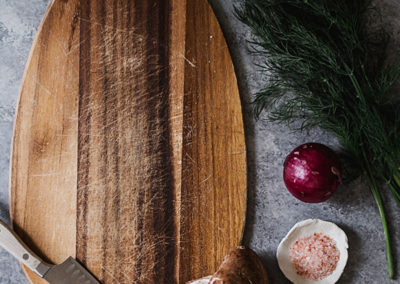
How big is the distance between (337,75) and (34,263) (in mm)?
891

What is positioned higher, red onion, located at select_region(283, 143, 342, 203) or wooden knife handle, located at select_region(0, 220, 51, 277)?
wooden knife handle, located at select_region(0, 220, 51, 277)

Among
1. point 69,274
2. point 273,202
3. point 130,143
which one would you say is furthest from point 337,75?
point 69,274

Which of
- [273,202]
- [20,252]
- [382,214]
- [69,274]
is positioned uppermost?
[20,252]

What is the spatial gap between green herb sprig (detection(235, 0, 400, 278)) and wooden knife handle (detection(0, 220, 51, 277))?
684 millimetres

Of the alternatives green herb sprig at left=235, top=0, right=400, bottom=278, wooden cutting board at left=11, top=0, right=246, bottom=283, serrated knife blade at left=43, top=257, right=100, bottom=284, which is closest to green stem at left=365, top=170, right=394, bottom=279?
green herb sprig at left=235, top=0, right=400, bottom=278

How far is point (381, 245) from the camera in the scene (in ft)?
3.81

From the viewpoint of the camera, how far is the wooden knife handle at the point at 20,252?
1.09m

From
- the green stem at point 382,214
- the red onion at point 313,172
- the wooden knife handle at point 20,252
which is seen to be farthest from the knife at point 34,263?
the green stem at point 382,214

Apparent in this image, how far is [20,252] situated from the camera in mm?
1096

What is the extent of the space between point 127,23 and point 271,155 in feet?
1.72

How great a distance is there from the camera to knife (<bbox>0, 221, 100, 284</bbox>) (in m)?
1.09

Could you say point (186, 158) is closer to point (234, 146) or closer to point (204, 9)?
point (234, 146)

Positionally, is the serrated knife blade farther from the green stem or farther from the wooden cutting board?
the green stem

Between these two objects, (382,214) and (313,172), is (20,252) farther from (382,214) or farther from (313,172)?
(382,214)
